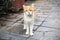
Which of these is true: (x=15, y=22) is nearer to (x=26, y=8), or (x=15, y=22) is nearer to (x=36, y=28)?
(x=36, y=28)

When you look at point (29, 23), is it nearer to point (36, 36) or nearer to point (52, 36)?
point (36, 36)

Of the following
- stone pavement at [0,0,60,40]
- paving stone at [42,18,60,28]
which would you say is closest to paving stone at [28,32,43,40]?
stone pavement at [0,0,60,40]

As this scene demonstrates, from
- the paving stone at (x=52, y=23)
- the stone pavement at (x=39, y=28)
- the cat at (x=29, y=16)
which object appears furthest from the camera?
the paving stone at (x=52, y=23)

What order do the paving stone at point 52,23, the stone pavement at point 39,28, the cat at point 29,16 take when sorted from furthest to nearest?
the paving stone at point 52,23 < the stone pavement at point 39,28 < the cat at point 29,16

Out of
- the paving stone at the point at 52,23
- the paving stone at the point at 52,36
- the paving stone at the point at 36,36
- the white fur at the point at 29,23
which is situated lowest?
the paving stone at the point at 52,23

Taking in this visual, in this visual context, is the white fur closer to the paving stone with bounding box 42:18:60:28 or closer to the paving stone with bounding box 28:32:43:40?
the paving stone with bounding box 28:32:43:40

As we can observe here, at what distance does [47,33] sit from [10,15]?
1641 mm

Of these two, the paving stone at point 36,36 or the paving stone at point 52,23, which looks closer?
the paving stone at point 36,36

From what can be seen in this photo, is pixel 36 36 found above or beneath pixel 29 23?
beneath

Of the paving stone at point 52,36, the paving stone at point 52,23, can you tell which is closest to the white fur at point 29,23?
the paving stone at point 52,36

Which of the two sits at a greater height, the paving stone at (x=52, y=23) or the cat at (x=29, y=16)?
the cat at (x=29, y=16)

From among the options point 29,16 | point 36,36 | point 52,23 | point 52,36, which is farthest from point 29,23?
point 52,23

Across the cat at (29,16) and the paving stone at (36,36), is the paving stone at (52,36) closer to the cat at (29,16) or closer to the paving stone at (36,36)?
the paving stone at (36,36)

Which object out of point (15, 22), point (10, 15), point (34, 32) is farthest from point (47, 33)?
point (10, 15)
